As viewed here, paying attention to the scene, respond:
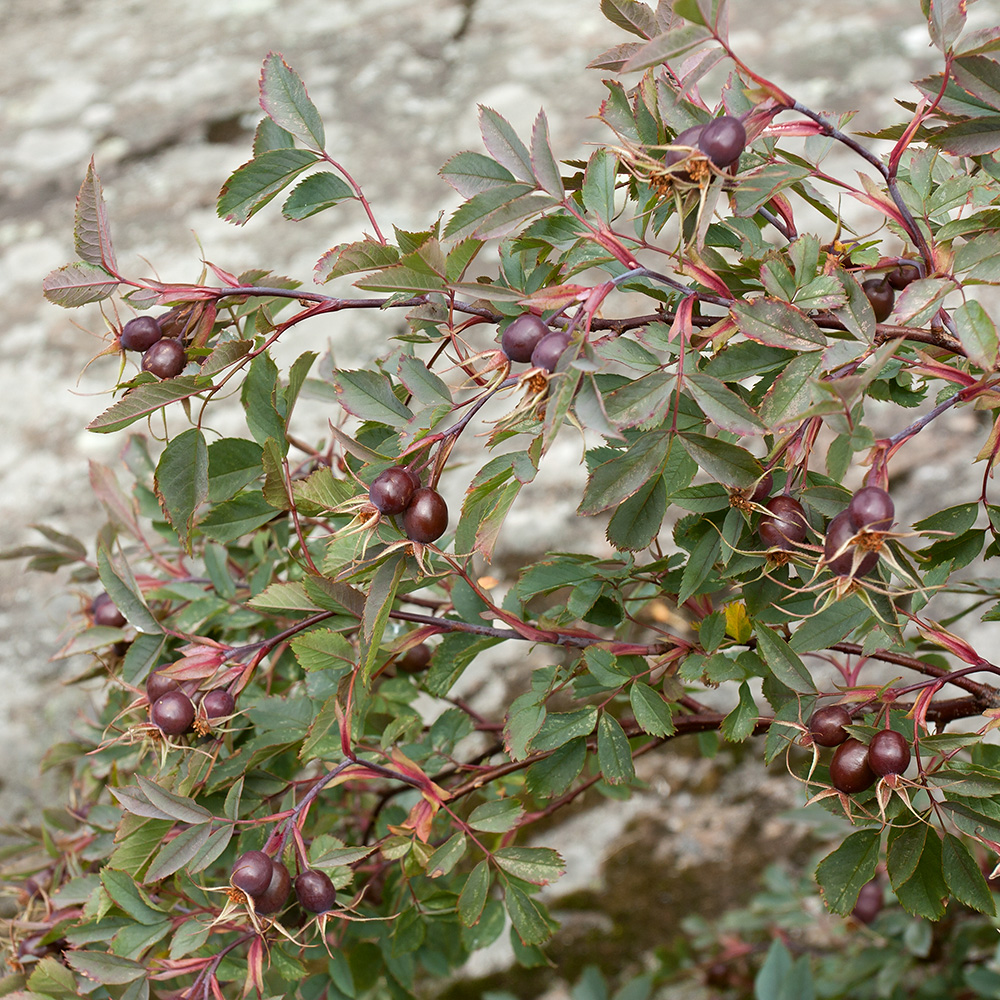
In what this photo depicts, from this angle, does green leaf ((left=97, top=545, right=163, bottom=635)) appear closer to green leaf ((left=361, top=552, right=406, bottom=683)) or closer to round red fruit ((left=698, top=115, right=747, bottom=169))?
green leaf ((left=361, top=552, right=406, bottom=683))

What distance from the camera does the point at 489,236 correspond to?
0.47 metres

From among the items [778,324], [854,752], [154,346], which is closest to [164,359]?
[154,346]

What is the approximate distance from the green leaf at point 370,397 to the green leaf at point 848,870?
0.36m

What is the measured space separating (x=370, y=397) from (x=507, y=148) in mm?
157

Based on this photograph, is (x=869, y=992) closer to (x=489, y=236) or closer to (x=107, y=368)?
(x=489, y=236)

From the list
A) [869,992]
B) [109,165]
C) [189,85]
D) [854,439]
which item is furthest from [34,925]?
[189,85]

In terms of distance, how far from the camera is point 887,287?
0.57 metres

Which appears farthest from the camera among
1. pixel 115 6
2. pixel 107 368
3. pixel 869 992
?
pixel 115 6

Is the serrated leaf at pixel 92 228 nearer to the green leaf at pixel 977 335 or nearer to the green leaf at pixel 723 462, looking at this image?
the green leaf at pixel 723 462

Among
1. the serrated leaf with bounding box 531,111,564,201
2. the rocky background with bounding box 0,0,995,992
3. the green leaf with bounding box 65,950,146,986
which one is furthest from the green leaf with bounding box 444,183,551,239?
the rocky background with bounding box 0,0,995,992

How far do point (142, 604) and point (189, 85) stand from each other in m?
1.96

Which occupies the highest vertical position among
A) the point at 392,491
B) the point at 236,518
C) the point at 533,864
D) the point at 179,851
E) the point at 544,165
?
the point at 544,165

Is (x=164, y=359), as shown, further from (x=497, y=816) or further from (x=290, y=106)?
(x=497, y=816)

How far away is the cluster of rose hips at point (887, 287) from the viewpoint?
56cm
